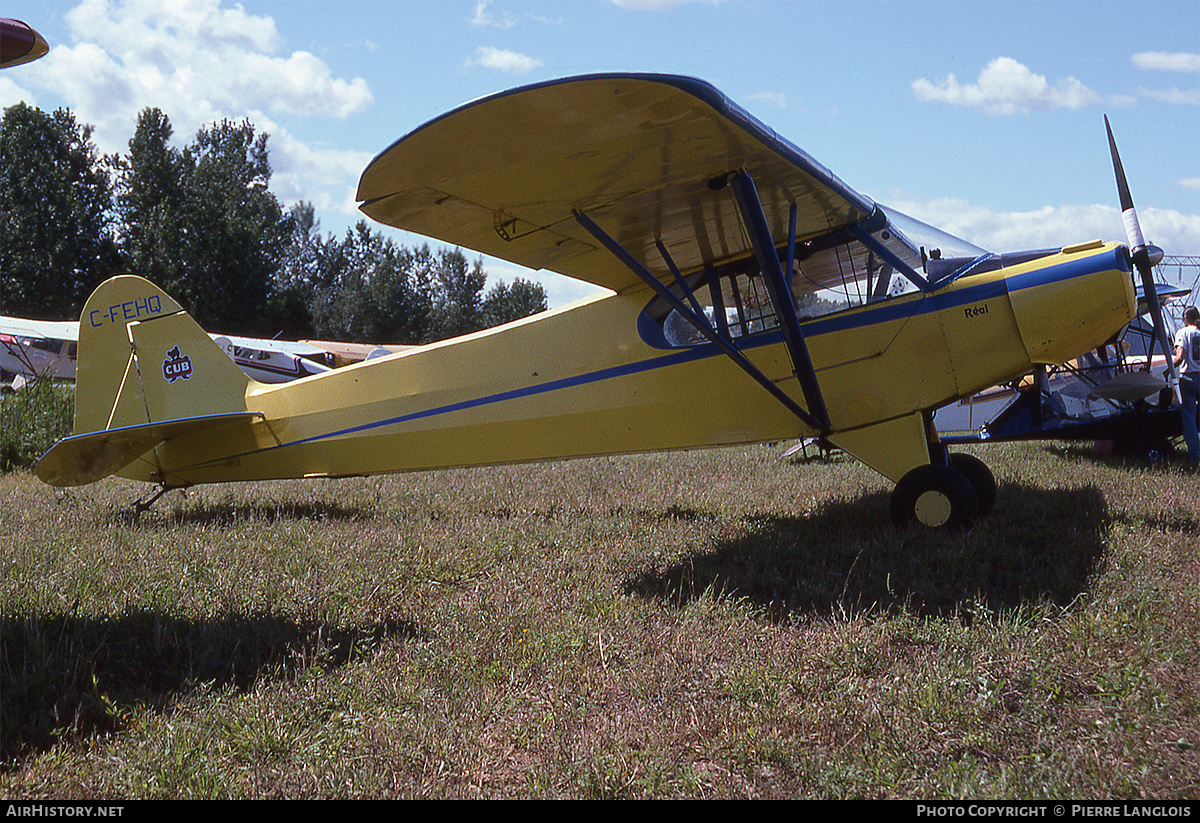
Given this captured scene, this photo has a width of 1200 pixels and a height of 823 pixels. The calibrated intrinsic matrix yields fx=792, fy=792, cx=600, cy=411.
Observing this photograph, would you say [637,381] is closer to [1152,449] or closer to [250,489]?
[250,489]

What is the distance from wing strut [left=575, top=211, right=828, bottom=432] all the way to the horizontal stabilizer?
3.66 metres

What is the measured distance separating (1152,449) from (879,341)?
5.31m

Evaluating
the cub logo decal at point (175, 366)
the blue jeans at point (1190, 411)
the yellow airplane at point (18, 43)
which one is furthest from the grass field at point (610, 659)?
the blue jeans at point (1190, 411)

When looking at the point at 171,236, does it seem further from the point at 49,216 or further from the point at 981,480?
the point at 981,480

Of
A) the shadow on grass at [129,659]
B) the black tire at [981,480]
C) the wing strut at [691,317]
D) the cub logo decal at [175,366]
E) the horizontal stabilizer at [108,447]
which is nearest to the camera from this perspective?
the shadow on grass at [129,659]

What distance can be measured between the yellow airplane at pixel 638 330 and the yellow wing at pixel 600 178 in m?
0.02

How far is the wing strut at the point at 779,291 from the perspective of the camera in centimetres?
470

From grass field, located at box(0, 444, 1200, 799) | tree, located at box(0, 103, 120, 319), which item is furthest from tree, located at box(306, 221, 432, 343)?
grass field, located at box(0, 444, 1200, 799)

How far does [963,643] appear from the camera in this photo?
10.8ft

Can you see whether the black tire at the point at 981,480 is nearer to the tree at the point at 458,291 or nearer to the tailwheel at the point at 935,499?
the tailwheel at the point at 935,499

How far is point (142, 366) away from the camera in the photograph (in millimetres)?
6859

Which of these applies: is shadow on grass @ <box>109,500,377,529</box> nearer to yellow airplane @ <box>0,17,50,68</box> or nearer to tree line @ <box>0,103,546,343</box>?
yellow airplane @ <box>0,17,50,68</box>

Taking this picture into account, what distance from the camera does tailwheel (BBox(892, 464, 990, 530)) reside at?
4.91 meters
